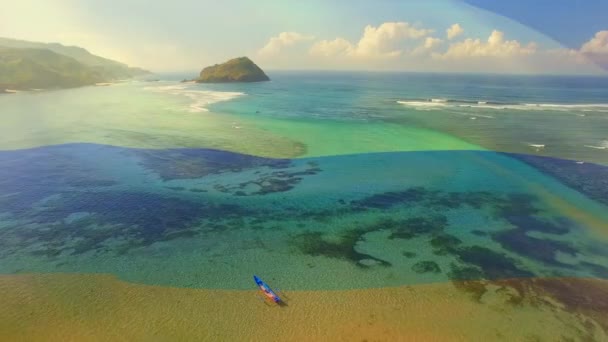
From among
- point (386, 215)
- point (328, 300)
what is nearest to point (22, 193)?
point (328, 300)

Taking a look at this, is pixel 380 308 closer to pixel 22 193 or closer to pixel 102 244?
pixel 102 244

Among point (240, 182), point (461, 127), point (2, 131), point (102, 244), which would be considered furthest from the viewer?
point (461, 127)

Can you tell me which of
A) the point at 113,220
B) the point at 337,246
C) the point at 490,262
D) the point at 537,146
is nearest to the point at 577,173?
the point at 537,146

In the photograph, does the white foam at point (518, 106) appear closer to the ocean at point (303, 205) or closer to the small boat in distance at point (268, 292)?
the ocean at point (303, 205)

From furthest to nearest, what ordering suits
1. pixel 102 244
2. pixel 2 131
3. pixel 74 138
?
pixel 2 131
pixel 74 138
pixel 102 244

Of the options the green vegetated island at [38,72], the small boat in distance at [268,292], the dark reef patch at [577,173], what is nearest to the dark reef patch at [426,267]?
the small boat in distance at [268,292]

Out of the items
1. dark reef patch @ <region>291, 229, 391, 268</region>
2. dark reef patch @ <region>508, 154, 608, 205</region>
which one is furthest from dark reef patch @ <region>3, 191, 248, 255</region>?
dark reef patch @ <region>508, 154, 608, 205</region>

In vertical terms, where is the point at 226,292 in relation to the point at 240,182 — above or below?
below
